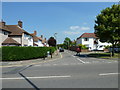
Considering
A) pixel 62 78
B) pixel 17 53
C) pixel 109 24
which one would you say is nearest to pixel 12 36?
pixel 17 53

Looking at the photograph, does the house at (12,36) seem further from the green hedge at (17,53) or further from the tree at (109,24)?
the tree at (109,24)

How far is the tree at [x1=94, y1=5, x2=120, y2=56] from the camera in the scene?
72.1 feet

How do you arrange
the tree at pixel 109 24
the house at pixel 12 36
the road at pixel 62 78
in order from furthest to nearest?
1. the house at pixel 12 36
2. the tree at pixel 109 24
3. the road at pixel 62 78

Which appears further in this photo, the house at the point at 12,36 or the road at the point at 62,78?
the house at the point at 12,36

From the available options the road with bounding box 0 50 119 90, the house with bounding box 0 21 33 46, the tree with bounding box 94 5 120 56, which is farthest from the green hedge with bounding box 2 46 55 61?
the house with bounding box 0 21 33 46

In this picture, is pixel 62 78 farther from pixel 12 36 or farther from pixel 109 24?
pixel 12 36

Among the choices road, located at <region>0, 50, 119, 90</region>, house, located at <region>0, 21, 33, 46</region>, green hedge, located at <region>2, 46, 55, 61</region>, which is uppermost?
house, located at <region>0, 21, 33, 46</region>

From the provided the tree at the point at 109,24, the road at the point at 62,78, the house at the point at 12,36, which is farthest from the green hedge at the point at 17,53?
the house at the point at 12,36

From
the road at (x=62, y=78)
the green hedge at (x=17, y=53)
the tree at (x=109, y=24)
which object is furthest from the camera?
the tree at (x=109, y=24)

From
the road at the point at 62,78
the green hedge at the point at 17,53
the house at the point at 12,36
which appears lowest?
the road at the point at 62,78

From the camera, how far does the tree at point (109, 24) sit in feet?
72.1

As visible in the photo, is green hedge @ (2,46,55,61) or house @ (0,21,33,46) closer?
green hedge @ (2,46,55,61)

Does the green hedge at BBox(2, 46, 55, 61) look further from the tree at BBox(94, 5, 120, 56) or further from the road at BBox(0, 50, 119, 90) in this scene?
the tree at BBox(94, 5, 120, 56)

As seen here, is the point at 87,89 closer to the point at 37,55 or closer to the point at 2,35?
the point at 37,55
